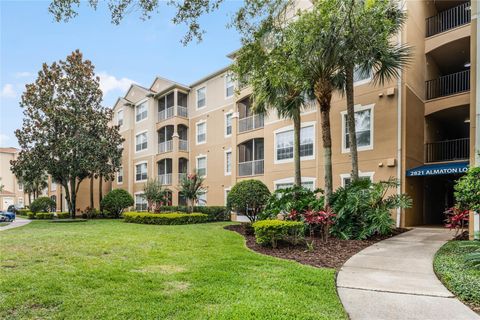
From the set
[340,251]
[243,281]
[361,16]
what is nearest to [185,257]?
[243,281]

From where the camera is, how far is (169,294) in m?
5.13

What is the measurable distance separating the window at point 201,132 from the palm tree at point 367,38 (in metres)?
14.8

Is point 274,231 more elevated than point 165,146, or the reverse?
point 165,146

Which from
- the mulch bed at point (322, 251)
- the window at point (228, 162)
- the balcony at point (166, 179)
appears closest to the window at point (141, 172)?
the balcony at point (166, 179)

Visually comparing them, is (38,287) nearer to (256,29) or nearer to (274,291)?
(274,291)

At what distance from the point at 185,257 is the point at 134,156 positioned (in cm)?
2559

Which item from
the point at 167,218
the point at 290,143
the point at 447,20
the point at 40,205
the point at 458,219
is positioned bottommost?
the point at 40,205

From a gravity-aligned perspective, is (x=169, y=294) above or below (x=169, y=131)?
below

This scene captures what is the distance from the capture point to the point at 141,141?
102 ft

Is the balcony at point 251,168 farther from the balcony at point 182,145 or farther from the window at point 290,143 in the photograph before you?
the balcony at point 182,145

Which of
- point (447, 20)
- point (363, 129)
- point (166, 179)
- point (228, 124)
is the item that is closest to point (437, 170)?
point (363, 129)

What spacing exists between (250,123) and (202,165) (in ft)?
20.4

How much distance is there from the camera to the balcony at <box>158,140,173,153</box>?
27.6 m

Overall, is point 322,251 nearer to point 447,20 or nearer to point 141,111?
point 447,20
